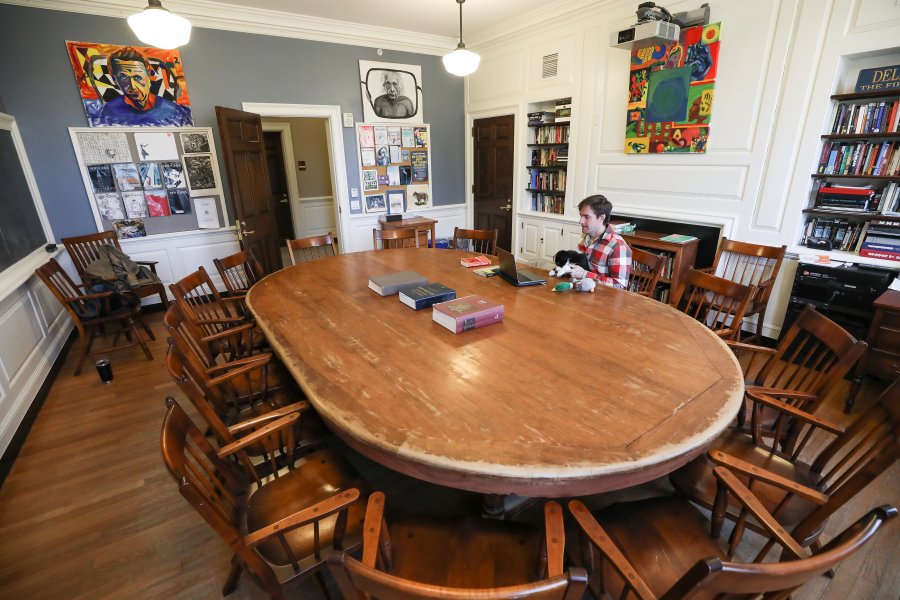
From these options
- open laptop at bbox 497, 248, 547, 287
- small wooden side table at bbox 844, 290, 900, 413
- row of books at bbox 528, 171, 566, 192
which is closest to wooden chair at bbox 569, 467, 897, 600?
open laptop at bbox 497, 248, 547, 287

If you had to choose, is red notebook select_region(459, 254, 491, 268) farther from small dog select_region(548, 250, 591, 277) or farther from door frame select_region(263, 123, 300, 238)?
door frame select_region(263, 123, 300, 238)

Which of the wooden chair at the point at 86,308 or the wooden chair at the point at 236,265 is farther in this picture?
the wooden chair at the point at 86,308

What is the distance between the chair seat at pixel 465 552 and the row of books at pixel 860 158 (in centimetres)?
353

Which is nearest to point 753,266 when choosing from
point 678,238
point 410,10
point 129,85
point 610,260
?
point 678,238

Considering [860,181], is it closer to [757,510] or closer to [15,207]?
[757,510]

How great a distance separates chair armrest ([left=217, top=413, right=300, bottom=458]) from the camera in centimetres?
130

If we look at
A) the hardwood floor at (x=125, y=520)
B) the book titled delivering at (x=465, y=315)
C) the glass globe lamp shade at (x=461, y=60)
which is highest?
the glass globe lamp shade at (x=461, y=60)

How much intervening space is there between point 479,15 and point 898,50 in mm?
3621

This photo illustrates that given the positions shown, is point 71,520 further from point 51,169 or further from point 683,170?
point 683,170

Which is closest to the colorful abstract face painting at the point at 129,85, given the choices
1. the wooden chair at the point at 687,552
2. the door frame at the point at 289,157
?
the door frame at the point at 289,157

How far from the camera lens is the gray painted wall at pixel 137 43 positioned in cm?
362

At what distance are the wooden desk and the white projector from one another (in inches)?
94.4

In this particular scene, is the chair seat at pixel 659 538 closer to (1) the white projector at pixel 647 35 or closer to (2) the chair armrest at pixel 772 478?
(2) the chair armrest at pixel 772 478

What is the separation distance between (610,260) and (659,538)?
66.5 inches
